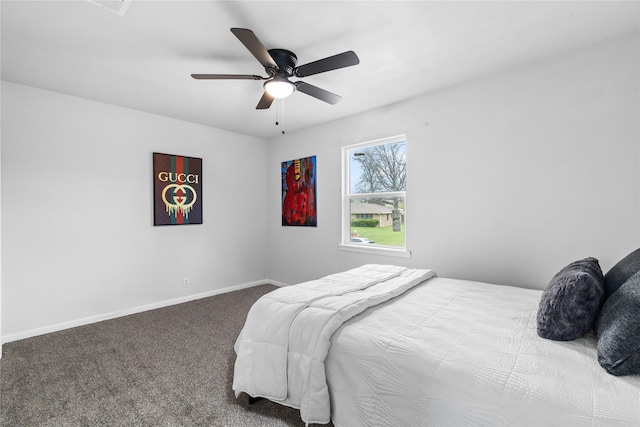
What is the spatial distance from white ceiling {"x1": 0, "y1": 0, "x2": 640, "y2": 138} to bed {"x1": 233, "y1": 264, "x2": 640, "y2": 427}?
182 centimetres

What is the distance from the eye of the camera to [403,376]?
128 cm

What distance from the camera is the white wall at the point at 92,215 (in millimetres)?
2848

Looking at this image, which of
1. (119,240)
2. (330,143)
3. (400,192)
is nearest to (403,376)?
(400,192)

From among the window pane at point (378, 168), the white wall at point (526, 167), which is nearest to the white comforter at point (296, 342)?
the white wall at point (526, 167)

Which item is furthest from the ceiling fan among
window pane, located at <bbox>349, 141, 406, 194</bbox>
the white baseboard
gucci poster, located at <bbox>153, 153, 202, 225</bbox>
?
the white baseboard

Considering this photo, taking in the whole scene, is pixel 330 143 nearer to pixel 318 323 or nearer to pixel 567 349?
pixel 318 323

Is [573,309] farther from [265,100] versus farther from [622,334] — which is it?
[265,100]

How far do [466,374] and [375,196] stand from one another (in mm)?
2688

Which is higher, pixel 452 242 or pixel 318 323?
pixel 452 242

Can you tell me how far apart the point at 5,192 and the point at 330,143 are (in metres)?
3.47

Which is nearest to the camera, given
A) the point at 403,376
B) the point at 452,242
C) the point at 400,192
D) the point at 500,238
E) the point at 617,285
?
the point at 403,376

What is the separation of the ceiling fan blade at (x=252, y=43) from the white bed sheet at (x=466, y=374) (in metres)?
1.71

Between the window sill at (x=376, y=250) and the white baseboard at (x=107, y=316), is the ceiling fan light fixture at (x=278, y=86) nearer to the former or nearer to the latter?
the window sill at (x=376, y=250)

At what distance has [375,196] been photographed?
370cm
